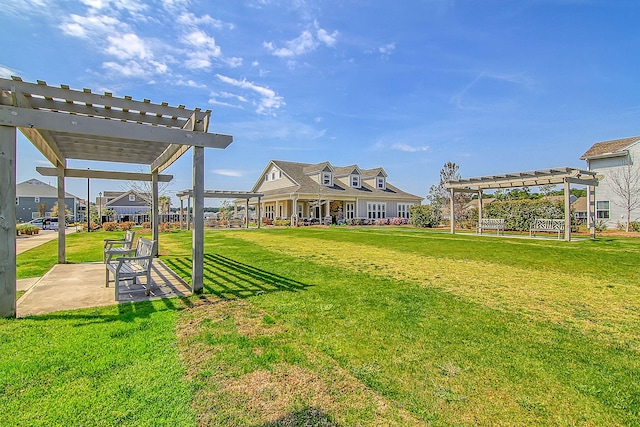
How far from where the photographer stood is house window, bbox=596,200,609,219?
2391 cm

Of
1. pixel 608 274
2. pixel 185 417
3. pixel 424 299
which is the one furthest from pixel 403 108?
pixel 185 417

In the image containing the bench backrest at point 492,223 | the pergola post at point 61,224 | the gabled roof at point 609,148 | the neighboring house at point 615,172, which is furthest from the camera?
the gabled roof at point 609,148

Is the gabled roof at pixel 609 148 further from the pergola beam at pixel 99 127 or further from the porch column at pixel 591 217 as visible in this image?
the pergola beam at pixel 99 127

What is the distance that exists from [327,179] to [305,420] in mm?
31780

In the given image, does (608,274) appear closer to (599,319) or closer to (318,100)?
(599,319)

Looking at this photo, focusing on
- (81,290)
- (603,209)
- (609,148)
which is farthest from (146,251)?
(609,148)

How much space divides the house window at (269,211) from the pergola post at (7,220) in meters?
31.6

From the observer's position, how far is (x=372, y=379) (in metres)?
2.68

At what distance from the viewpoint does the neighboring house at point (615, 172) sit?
73.8 feet

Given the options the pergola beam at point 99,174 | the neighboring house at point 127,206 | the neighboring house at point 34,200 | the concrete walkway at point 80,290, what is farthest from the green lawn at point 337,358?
the neighboring house at point 34,200

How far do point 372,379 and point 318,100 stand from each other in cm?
2000

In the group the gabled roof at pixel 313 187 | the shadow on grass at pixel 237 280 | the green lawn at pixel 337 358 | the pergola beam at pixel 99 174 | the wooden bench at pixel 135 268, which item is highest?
the gabled roof at pixel 313 187

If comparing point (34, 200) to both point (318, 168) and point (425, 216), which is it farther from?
point (425, 216)

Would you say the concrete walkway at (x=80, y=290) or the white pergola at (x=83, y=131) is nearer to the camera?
the white pergola at (x=83, y=131)
